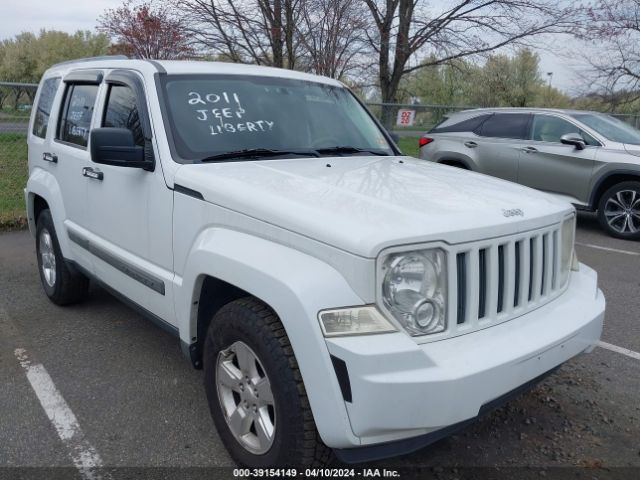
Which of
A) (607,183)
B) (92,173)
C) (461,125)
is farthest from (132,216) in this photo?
(461,125)

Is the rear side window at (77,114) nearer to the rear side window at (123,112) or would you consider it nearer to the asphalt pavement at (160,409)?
the rear side window at (123,112)

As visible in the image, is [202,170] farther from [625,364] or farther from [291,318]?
[625,364]

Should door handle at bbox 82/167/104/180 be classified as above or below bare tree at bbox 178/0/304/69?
below

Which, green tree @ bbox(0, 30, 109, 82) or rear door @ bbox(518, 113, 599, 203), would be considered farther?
green tree @ bbox(0, 30, 109, 82)

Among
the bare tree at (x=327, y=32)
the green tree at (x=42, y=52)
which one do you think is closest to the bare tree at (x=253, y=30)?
the bare tree at (x=327, y=32)

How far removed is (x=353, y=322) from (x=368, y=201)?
0.61 metres

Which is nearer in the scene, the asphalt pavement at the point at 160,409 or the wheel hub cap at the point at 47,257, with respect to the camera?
the asphalt pavement at the point at 160,409

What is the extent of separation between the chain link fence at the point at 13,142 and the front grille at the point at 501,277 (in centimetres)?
732

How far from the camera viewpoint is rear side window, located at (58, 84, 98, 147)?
13.4 feet

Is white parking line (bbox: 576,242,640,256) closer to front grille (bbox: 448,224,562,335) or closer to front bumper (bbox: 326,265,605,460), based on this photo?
front grille (bbox: 448,224,562,335)

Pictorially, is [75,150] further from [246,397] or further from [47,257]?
[246,397]

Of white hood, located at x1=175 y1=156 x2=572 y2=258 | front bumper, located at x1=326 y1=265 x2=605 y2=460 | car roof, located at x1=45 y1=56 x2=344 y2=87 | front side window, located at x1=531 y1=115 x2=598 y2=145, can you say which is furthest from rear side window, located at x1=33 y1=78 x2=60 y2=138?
front side window, located at x1=531 y1=115 x2=598 y2=145

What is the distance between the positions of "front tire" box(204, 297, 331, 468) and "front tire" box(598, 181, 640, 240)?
6894mm

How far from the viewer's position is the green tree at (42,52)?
1857 inches
